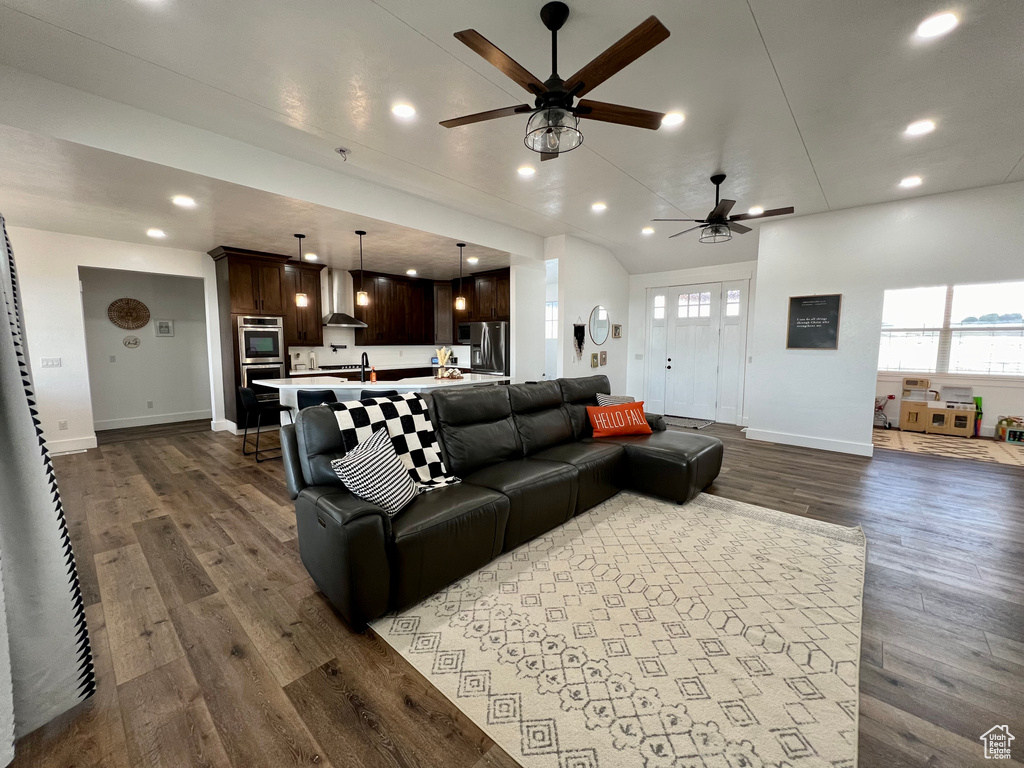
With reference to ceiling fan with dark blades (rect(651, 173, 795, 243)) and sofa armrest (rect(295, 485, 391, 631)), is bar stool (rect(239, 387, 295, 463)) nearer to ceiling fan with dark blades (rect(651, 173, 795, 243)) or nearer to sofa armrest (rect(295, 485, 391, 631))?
sofa armrest (rect(295, 485, 391, 631))

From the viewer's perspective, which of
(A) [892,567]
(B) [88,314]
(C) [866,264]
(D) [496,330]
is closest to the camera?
(A) [892,567]

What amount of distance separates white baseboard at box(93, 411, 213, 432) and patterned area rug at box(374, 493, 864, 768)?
6765 mm

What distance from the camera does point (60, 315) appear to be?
189 inches

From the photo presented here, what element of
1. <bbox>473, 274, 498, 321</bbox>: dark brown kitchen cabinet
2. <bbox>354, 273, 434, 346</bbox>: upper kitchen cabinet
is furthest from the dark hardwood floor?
<bbox>473, 274, 498, 321</bbox>: dark brown kitchen cabinet

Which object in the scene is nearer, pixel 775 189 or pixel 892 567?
pixel 892 567

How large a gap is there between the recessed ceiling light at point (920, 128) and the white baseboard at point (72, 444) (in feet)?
28.1

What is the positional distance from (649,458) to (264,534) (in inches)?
114

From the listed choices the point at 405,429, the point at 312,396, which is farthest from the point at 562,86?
the point at 312,396

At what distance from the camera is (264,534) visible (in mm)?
2848

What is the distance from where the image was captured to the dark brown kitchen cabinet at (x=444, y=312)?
326 inches

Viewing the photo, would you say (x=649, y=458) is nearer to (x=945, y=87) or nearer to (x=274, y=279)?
(x=945, y=87)

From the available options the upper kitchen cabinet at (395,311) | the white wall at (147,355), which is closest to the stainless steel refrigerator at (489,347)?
the upper kitchen cabinet at (395,311)

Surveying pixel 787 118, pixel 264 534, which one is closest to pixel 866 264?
pixel 787 118

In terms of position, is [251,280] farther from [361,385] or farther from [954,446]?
[954,446]
